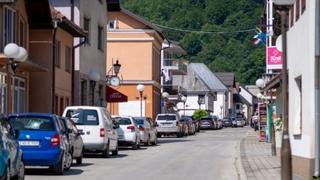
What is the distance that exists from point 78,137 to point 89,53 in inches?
874

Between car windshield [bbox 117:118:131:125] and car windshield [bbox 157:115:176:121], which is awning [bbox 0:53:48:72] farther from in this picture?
car windshield [bbox 157:115:176:121]

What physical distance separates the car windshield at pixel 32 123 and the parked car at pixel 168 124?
36.7 metres

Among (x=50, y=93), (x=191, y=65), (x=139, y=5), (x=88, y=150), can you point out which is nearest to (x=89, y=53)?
(x=50, y=93)

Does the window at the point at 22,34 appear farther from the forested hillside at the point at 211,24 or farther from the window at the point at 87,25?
the forested hillside at the point at 211,24

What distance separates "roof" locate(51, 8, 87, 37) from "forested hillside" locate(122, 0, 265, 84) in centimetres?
6503

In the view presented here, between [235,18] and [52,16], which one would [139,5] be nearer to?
[235,18]

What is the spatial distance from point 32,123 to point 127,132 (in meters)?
16.1

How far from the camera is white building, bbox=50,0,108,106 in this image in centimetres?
4466

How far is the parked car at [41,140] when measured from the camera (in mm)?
22500

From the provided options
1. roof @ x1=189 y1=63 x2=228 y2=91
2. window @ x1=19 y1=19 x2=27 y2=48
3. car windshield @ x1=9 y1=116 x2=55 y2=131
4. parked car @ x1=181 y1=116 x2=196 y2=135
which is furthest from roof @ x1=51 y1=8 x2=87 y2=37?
roof @ x1=189 y1=63 x2=228 y2=91

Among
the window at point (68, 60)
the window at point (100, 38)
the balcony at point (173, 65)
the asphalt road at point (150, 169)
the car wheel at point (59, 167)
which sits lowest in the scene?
the asphalt road at point (150, 169)

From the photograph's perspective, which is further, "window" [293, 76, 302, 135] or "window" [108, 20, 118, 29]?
"window" [108, 20, 118, 29]

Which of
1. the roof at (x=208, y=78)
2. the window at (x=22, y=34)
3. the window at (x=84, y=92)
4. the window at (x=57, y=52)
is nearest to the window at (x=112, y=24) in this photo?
the window at (x=84, y=92)

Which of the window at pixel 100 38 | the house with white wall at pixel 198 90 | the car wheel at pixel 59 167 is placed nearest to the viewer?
the car wheel at pixel 59 167
